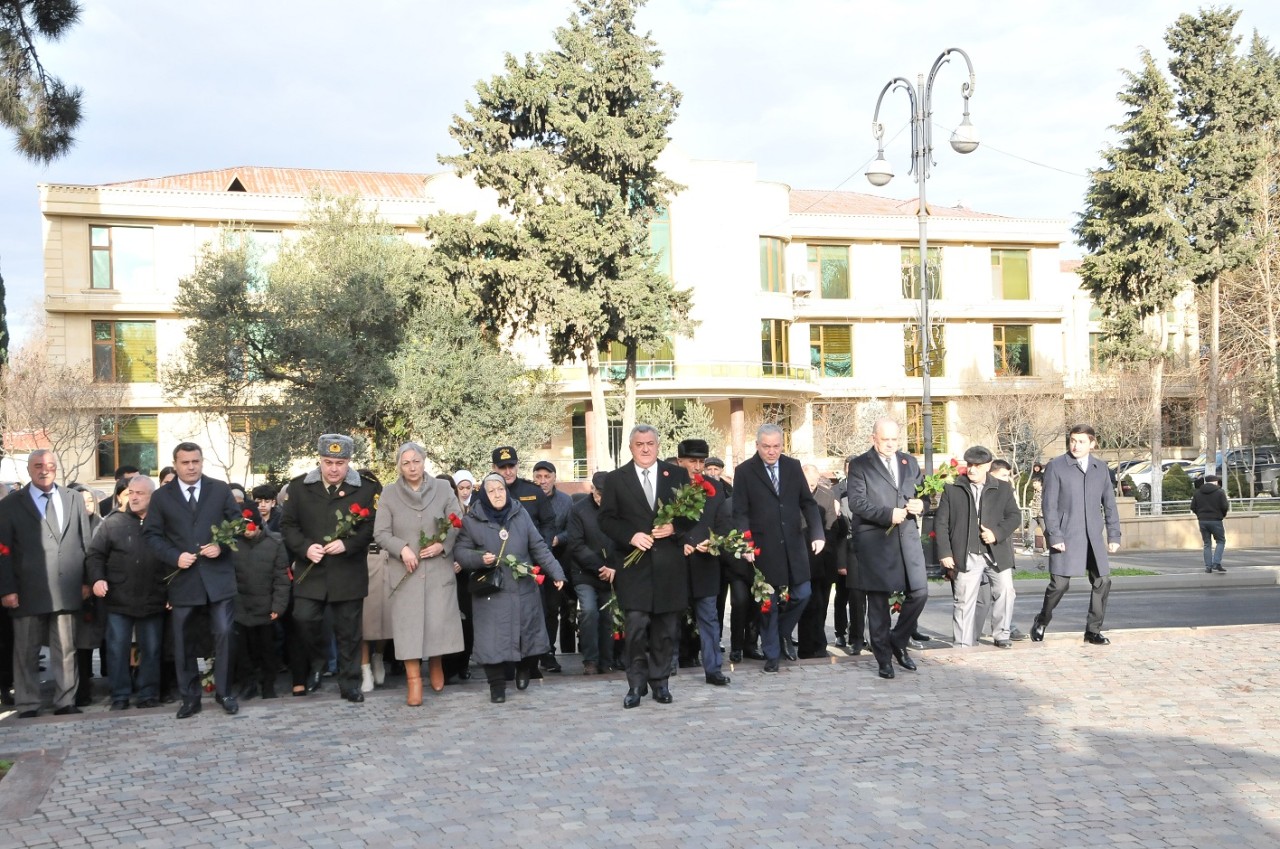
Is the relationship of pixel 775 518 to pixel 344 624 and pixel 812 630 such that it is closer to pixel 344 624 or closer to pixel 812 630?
pixel 812 630

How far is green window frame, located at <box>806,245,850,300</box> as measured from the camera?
5788cm

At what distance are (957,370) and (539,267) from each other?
32.7 meters

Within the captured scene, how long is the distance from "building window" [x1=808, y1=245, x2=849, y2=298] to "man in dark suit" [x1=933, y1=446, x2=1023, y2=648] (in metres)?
47.6

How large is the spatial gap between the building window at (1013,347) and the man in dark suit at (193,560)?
54849 mm

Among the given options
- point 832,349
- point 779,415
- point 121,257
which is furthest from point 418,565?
point 832,349

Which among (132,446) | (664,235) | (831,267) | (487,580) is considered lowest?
(487,580)

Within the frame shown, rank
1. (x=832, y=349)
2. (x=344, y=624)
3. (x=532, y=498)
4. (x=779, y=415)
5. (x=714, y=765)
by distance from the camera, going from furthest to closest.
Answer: (x=832, y=349), (x=779, y=415), (x=532, y=498), (x=344, y=624), (x=714, y=765)

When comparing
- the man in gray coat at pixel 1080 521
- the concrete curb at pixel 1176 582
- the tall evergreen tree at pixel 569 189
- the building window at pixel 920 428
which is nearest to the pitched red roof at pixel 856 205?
the building window at pixel 920 428

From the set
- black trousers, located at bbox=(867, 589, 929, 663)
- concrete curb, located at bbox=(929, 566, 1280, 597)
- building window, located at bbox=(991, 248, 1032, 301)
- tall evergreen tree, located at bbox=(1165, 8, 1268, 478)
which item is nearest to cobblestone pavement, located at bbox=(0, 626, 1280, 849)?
black trousers, located at bbox=(867, 589, 929, 663)

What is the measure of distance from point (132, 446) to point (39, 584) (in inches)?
1706

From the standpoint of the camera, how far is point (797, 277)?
56.0 meters

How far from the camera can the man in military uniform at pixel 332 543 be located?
9.10 meters

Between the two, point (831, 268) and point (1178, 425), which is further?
point (1178, 425)

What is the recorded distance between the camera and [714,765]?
22.4 ft
